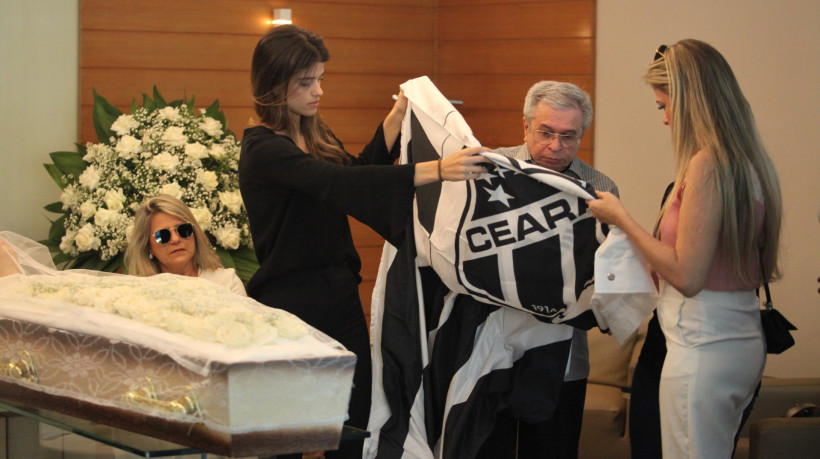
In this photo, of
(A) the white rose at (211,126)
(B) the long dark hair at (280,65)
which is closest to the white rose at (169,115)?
(A) the white rose at (211,126)

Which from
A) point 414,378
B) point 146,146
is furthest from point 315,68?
point 146,146

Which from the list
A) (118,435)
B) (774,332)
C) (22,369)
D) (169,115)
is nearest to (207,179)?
(169,115)

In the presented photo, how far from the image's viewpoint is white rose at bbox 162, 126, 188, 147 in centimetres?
384

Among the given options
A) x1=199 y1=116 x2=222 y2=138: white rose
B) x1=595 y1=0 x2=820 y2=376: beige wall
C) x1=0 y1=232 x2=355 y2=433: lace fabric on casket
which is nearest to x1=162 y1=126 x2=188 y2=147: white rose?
x1=199 y1=116 x2=222 y2=138: white rose

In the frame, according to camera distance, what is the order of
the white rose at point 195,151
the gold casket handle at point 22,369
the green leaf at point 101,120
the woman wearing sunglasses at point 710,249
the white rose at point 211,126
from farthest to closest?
the green leaf at point 101,120 → the white rose at point 211,126 → the white rose at point 195,151 → the woman wearing sunglasses at point 710,249 → the gold casket handle at point 22,369

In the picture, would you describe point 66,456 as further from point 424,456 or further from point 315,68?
point 315,68

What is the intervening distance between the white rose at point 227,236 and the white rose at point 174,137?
1.40 feet

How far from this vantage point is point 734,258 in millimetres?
2174

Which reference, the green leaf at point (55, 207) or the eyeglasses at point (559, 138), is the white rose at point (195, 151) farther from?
the eyeglasses at point (559, 138)

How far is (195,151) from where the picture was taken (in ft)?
12.6

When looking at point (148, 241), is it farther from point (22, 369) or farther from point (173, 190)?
point (22, 369)

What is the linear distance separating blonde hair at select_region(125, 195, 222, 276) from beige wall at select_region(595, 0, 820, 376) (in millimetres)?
2450

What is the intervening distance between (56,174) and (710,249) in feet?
10.5

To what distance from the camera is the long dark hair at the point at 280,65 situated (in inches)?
91.3
